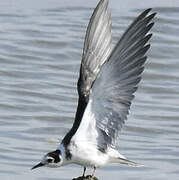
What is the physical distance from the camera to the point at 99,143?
762 cm

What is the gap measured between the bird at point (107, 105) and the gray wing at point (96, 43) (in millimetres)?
293

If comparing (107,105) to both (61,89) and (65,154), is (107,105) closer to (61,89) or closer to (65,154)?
(65,154)

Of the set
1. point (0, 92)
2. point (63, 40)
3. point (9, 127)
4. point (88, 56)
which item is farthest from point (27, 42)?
point (88, 56)

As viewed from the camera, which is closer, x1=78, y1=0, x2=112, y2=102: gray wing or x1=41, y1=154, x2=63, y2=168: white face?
x1=41, y1=154, x2=63, y2=168: white face

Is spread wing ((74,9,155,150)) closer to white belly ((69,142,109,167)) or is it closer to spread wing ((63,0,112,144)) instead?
white belly ((69,142,109,167))

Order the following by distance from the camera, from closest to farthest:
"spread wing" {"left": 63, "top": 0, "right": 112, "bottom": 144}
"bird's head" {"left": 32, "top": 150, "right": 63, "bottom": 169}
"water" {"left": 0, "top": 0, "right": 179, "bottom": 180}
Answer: "bird's head" {"left": 32, "top": 150, "right": 63, "bottom": 169} → "spread wing" {"left": 63, "top": 0, "right": 112, "bottom": 144} → "water" {"left": 0, "top": 0, "right": 179, "bottom": 180}

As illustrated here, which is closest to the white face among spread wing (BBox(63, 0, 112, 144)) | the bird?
the bird

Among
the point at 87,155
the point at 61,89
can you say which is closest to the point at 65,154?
the point at 87,155

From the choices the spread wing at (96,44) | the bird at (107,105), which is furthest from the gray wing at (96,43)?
the bird at (107,105)

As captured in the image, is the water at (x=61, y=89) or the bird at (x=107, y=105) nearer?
the bird at (x=107, y=105)

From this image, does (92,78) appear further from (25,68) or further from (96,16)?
(25,68)

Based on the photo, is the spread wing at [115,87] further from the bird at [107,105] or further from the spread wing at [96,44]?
the spread wing at [96,44]

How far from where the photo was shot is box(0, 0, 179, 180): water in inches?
395

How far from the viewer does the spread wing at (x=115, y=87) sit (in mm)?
7391
